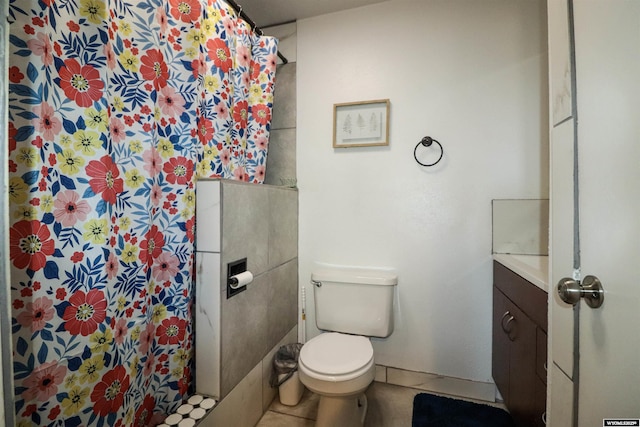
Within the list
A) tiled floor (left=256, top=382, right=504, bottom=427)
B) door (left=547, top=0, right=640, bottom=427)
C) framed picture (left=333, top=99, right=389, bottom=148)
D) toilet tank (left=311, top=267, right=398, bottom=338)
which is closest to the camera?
door (left=547, top=0, right=640, bottom=427)

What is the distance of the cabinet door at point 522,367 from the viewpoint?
3.53 feet

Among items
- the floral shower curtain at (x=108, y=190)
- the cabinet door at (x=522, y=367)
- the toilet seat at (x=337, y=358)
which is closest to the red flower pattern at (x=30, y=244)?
the floral shower curtain at (x=108, y=190)

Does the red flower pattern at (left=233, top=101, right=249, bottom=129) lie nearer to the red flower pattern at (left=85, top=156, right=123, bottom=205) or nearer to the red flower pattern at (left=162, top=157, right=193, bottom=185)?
the red flower pattern at (left=162, top=157, right=193, bottom=185)

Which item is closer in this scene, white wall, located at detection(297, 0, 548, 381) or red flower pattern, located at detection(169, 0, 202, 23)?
red flower pattern, located at detection(169, 0, 202, 23)

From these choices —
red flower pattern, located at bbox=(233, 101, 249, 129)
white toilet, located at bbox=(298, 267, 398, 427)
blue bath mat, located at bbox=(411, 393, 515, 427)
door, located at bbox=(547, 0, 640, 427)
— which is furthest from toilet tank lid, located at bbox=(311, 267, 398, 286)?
red flower pattern, located at bbox=(233, 101, 249, 129)

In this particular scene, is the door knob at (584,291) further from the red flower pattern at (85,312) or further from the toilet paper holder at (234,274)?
the red flower pattern at (85,312)

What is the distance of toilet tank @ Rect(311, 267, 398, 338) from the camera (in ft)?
5.30

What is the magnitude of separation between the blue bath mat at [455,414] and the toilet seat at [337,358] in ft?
1.54

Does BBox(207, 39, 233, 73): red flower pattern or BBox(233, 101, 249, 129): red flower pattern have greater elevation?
BBox(207, 39, 233, 73): red flower pattern

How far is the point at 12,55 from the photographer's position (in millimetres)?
661

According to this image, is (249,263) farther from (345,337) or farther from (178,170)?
(345,337)

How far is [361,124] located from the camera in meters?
1.78

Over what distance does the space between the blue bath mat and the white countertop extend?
2.54 ft

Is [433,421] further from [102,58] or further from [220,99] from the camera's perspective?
[102,58]
